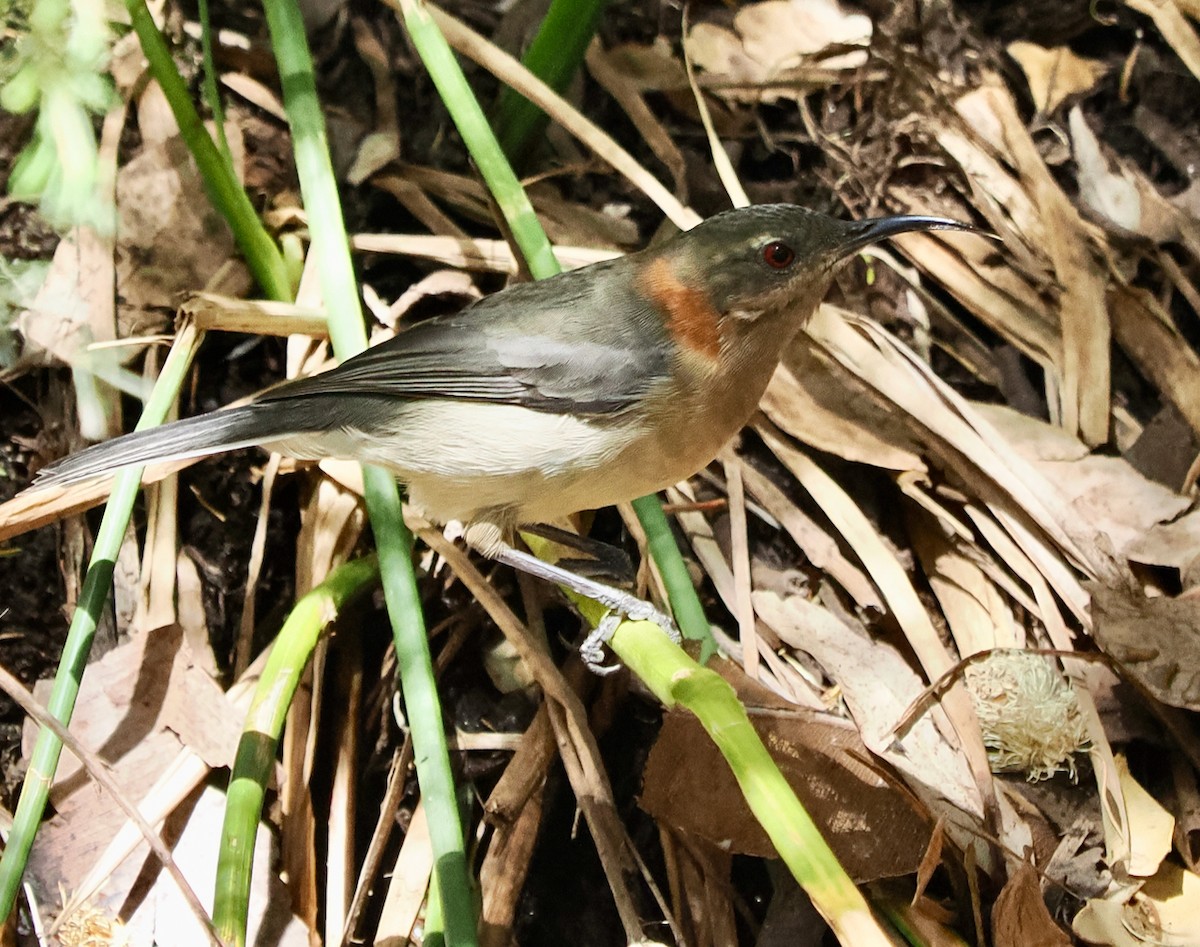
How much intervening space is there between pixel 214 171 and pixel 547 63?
112 cm

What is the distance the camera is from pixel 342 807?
263cm

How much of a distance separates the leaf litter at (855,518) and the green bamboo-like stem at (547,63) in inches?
7.3

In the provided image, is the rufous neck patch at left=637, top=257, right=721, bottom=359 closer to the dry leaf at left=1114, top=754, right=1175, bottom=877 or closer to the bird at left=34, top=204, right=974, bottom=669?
the bird at left=34, top=204, right=974, bottom=669

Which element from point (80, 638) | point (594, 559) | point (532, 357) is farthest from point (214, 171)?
point (594, 559)

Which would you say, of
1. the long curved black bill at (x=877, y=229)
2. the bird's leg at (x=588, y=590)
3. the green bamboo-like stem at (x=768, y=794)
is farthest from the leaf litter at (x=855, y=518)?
the long curved black bill at (x=877, y=229)

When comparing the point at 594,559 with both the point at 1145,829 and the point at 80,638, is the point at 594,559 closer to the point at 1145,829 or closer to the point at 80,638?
the point at 80,638

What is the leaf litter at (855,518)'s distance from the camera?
2.49 m

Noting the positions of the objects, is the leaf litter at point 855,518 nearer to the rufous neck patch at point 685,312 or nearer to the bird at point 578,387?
the bird at point 578,387

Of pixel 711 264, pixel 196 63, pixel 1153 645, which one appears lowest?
pixel 1153 645

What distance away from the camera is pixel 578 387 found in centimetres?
276

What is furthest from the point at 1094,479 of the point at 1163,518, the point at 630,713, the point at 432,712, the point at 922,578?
the point at 432,712

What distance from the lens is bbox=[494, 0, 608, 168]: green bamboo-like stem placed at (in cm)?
329

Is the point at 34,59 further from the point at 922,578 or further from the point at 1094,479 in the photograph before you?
the point at 1094,479

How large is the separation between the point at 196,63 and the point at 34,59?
62cm
